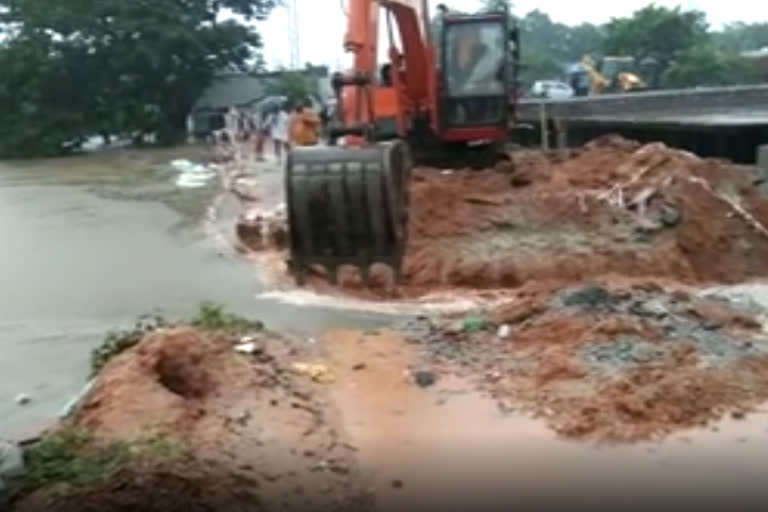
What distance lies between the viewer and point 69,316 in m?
11.0

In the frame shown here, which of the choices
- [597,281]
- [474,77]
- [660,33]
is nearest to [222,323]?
[597,281]

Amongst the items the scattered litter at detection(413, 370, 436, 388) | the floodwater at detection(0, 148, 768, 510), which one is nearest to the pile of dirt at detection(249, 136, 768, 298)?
the floodwater at detection(0, 148, 768, 510)

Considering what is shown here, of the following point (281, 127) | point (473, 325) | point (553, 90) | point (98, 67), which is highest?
point (98, 67)

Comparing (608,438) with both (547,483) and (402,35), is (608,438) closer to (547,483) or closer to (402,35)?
(547,483)

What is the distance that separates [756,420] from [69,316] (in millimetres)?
6409

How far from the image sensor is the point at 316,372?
325 inches

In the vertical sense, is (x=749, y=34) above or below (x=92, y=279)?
Result: above

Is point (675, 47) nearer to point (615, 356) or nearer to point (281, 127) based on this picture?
point (281, 127)

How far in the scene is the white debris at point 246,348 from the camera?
8.38 metres

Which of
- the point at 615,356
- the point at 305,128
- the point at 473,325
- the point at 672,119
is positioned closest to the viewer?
the point at 615,356

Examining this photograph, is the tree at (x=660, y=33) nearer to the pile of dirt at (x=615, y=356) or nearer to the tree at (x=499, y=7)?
the tree at (x=499, y=7)

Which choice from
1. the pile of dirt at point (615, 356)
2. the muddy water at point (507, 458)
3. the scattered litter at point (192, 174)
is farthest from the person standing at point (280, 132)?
the muddy water at point (507, 458)

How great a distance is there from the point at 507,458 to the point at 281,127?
22.0 meters

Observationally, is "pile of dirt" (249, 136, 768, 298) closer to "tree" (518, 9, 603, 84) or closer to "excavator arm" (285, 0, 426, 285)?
"excavator arm" (285, 0, 426, 285)
